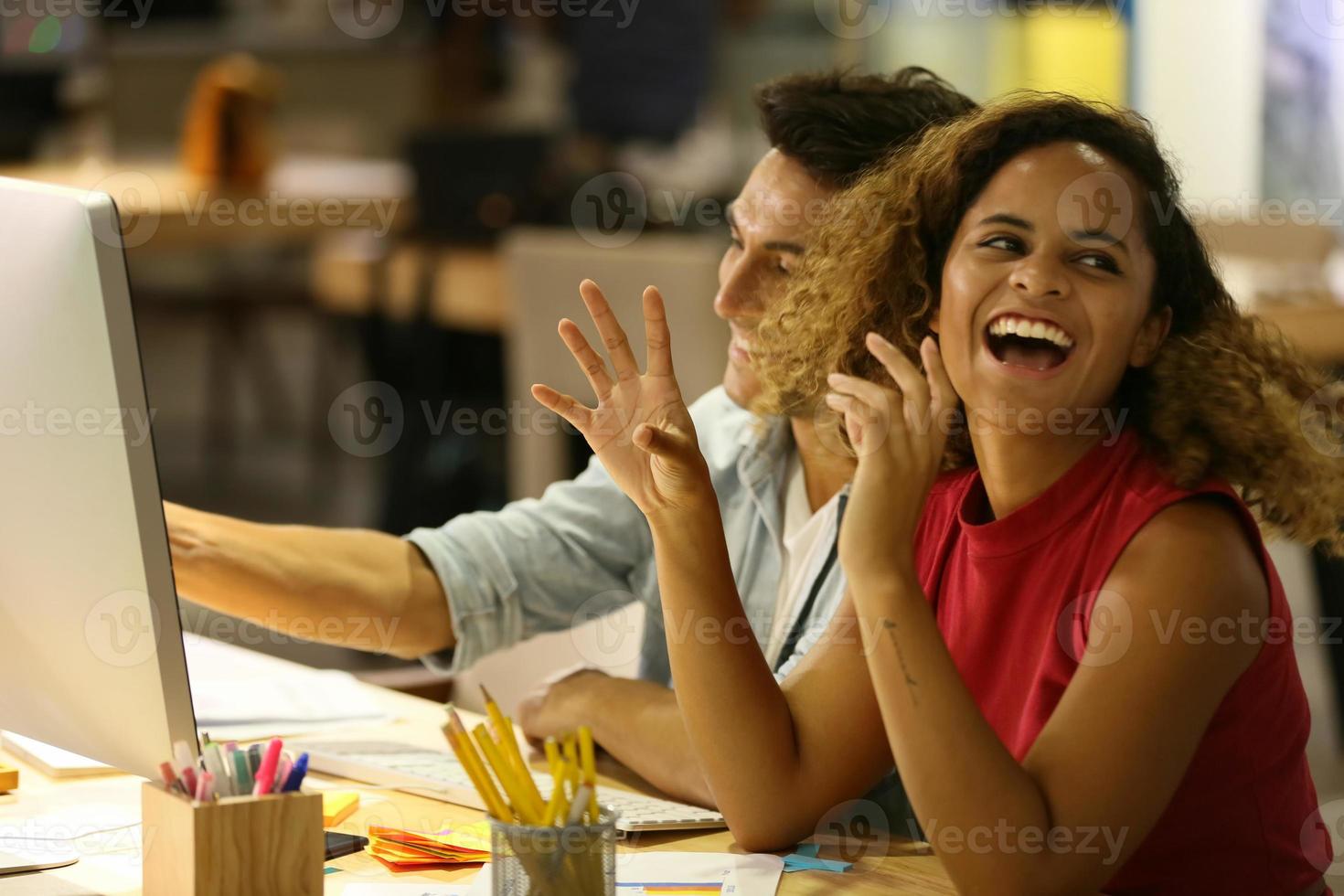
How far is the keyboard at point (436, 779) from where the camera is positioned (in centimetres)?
131

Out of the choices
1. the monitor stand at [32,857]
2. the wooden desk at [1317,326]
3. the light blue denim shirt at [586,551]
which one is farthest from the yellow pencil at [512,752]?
the wooden desk at [1317,326]

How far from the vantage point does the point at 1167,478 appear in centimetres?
119

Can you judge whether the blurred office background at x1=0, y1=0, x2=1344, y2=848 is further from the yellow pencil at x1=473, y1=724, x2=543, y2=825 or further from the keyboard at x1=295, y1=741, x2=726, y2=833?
the yellow pencil at x1=473, y1=724, x2=543, y2=825

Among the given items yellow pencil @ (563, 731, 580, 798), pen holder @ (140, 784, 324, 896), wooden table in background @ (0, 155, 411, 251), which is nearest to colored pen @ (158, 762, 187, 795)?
pen holder @ (140, 784, 324, 896)

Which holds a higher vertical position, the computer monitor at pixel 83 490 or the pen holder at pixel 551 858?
the computer monitor at pixel 83 490


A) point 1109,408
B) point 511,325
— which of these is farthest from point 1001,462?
point 511,325

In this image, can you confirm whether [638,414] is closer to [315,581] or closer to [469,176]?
[315,581]

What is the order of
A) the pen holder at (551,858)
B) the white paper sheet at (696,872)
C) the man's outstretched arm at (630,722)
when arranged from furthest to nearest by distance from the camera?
the man's outstretched arm at (630,722)
the white paper sheet at (696,872)
the pen holder at (551,858)

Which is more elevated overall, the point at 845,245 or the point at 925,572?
the point at 845,245

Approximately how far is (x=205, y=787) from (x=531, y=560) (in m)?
0.73

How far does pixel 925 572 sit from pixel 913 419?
321 mm

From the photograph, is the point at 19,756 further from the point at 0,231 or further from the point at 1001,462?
the point at 1001,462

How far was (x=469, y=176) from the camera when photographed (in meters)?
4.30

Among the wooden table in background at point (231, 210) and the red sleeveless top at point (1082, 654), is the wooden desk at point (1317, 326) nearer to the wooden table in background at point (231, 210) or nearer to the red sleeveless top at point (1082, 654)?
the wooden table in background at point (231, 210)
